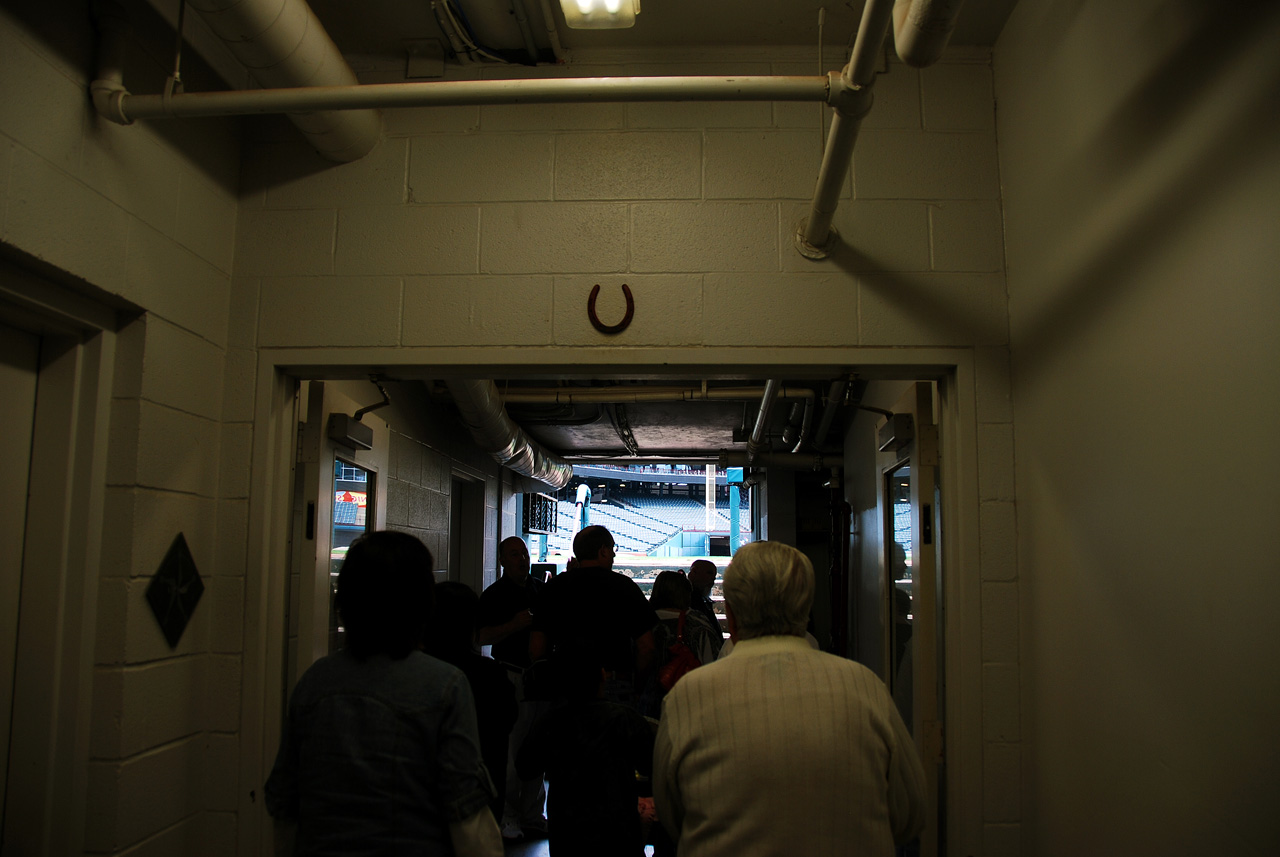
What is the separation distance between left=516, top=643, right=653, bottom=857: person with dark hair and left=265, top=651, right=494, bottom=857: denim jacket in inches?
24.3

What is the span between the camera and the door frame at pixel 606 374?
2.00 metres

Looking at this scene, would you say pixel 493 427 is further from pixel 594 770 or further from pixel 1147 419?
pixel 1147 419

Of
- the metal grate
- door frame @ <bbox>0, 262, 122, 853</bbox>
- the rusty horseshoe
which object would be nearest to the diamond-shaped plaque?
door frame @ <bbox>0, 262, 122, 853</bbox>

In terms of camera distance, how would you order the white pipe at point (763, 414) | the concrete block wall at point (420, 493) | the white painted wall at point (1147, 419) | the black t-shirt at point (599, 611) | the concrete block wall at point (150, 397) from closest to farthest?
the white painted wall at point (1147, 419)
the concrete block wall at point (150, 397)
the black t-shirt at point (599, 611)
the concrete block wall at point (420, 493)
the white pipe at point (763, 414)

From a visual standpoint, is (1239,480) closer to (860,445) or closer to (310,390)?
(310,390)

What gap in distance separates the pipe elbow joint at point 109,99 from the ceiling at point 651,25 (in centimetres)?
67

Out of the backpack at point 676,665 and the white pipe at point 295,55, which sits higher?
the white pipe at point 295,55

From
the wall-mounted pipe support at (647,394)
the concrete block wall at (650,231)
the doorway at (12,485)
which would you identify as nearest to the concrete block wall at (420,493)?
the wall-mounted pipe support at (647,394)

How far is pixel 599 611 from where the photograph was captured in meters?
2.84

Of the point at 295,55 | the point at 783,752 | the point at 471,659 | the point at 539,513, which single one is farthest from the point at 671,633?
the point at 539,513

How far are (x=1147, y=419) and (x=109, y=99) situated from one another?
2.19m

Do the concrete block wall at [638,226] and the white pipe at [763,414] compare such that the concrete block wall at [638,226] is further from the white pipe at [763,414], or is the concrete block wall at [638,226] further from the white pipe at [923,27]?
the white pipe at [763,414]

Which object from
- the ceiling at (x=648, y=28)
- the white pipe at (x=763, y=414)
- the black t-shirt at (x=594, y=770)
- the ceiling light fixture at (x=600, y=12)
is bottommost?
the black t-shirt at (x=594, y=770)

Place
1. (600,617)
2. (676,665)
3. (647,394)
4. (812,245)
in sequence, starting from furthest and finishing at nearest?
(647,394), (676,665), (600,617), (812,245)
